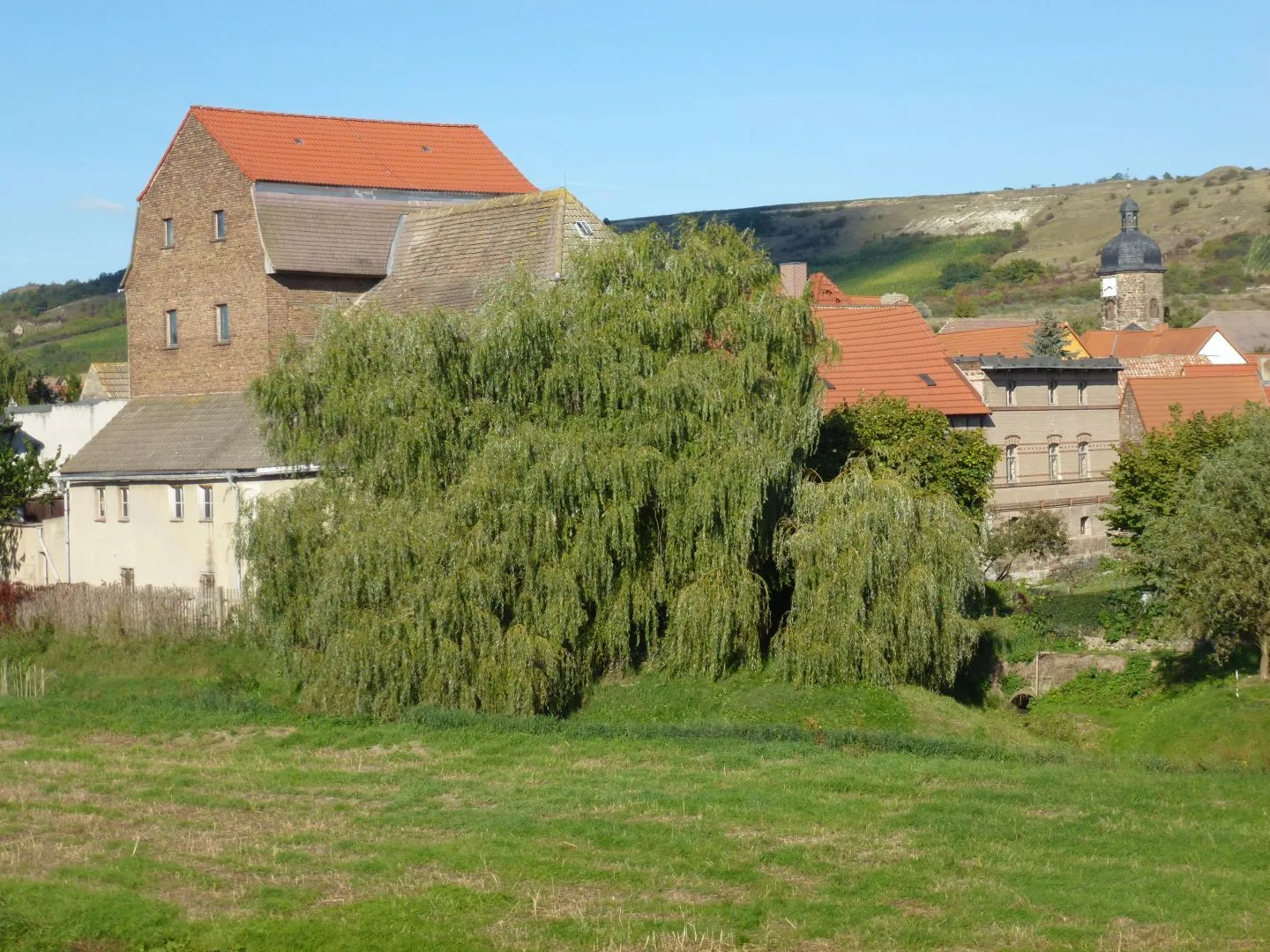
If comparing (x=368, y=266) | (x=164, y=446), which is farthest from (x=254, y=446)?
(x=368, y=266)

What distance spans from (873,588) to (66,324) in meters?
135

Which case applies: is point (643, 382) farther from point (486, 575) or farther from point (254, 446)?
point (254, 446)

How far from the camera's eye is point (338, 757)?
22031 millimetres

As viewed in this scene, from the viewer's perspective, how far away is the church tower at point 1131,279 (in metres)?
108

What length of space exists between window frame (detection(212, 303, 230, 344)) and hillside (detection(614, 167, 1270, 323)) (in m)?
93.4

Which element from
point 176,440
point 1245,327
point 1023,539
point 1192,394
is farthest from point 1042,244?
point 176,440

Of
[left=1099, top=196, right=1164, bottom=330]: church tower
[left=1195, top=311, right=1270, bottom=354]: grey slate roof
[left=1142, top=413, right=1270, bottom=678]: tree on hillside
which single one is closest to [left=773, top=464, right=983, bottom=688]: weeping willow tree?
[left=1142, top=413, right=1270, bottom=678]: tree on hillside

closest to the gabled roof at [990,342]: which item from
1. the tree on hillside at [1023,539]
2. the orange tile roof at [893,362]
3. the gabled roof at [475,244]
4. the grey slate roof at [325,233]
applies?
the orange tile roof at [893,362]

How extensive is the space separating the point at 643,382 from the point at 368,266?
1349 cm

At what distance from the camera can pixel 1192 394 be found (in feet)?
178

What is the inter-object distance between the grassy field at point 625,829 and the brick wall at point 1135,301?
3427 inches

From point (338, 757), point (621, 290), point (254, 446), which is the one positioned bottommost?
point (338, 757)

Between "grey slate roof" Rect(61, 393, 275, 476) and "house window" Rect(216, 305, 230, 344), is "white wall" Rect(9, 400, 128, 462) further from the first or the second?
"house window" Rect(216, 305, 230, 344)

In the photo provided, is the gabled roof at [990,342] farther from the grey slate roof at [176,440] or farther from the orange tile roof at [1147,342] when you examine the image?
the grey slate roof at [176,440]
